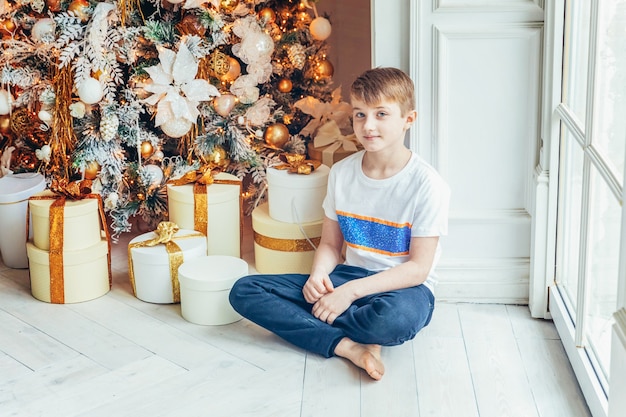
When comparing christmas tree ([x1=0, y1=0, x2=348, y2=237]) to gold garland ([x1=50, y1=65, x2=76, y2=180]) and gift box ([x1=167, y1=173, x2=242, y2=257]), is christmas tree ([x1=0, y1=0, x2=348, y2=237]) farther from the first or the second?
gift box ([x1=167, y1=173, x2=242, y2=257])

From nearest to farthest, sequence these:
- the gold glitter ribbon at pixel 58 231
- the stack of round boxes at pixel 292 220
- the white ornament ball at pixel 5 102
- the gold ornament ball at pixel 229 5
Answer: the gold glitter ribbon at pixel 58 231
the stack of round boxes at pixel 292 220
the gold ornament ball at pixel 229 5
the white ornament ball at pixel 5 102

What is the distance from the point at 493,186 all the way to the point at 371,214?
379mm

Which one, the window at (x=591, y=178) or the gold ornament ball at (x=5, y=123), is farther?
the gold ornament ball at (x=5, y=123)

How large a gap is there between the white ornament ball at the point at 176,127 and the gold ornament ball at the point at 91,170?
0.81 feet

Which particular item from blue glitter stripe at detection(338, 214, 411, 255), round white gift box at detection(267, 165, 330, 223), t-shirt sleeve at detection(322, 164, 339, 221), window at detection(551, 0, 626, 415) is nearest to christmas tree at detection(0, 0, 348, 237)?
round white gift box at detection(267, 165, 330, 223)

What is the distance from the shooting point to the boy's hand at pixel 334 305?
7.41ft

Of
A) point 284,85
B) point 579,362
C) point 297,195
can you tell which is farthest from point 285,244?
point 579,362

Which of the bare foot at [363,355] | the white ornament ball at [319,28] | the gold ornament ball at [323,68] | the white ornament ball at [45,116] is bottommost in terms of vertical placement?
the bare foot at [363,355]

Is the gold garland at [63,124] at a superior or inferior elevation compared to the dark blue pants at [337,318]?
superior

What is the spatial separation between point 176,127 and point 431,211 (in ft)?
3.11

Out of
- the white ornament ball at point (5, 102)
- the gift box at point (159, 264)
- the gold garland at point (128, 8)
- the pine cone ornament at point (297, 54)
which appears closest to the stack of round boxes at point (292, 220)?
the gift box at point (159, 264)

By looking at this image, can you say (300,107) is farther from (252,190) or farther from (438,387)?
(438,387)

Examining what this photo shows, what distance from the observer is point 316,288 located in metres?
2.31

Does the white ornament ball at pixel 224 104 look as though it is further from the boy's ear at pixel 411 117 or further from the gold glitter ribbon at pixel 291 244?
the boy's ear at pixel 411 117
